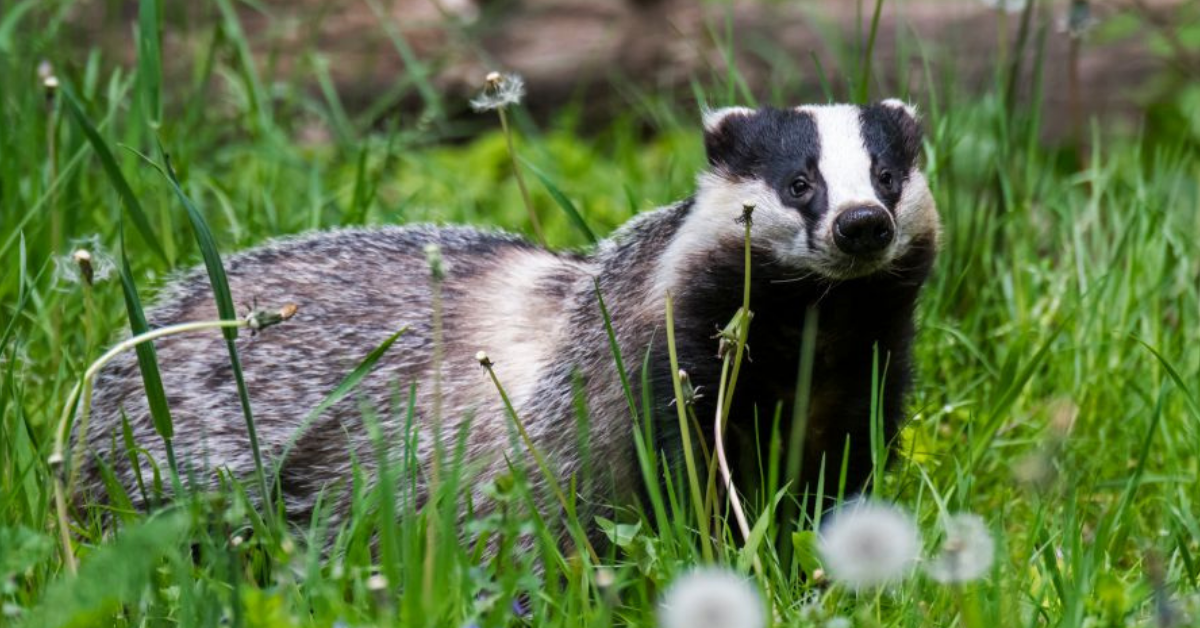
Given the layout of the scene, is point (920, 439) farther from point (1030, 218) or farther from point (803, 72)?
point (803, 72)

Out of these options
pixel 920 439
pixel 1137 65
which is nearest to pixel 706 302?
pixel 920 439

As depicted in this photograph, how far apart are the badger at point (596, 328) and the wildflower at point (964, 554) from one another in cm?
63

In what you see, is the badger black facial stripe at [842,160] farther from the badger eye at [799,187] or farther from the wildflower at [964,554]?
the wildflower at [964,554]

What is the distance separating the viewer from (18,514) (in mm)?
3098

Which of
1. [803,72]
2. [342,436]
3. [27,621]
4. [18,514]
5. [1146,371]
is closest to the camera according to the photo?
[27,621]

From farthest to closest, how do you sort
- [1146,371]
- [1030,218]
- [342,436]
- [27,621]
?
[1030,218] → [1146,371] → [342,436] → [27,621]

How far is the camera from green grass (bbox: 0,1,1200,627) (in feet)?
8.46

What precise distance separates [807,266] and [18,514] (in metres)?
1.59

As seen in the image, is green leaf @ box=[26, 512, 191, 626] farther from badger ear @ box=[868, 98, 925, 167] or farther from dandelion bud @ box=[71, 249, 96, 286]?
badger ear @ box=[868, 98, 925, 167]

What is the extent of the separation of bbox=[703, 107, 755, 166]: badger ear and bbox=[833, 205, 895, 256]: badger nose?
0.44 meters

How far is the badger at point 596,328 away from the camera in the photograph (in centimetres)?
334

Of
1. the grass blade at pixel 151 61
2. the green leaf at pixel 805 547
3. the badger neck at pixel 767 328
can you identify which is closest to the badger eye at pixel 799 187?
the badger neck at pixel 767 328

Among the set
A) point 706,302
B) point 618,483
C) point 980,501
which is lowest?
point 980,501

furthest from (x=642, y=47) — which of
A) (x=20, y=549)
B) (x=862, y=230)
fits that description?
(x=20, y=549)
